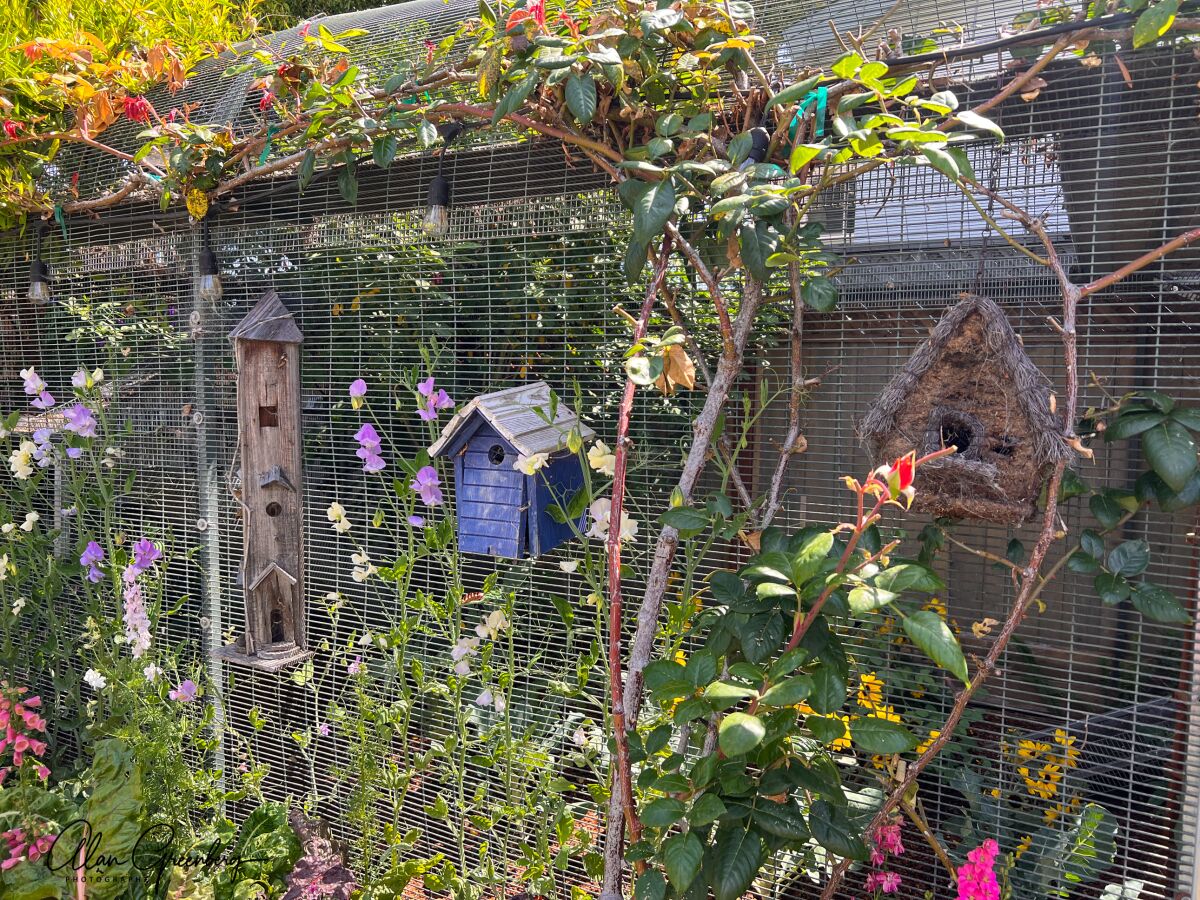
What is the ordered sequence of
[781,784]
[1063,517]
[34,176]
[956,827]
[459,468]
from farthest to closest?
[34,176], [459,468], [956,827], [1063,517], [781,784]

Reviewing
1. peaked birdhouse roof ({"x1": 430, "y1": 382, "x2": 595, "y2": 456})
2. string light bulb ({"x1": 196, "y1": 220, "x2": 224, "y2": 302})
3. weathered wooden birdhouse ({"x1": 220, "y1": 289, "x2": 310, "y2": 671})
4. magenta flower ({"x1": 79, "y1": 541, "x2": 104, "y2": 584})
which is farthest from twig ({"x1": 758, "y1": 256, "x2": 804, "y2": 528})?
magenta flower ({"x1": 79, "y1": 541, "x2": 104, "y2": 584})

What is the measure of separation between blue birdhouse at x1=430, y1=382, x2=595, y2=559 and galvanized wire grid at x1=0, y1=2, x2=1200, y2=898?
22 centimetres

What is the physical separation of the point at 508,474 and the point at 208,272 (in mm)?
1440

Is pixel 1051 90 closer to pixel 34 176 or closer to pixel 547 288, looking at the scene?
pixel 547 288

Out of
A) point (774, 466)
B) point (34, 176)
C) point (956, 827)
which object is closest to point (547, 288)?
point (774, 466)

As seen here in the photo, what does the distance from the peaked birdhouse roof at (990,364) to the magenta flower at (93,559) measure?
2.41 metres

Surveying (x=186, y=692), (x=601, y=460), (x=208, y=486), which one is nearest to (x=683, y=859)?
(x=601, y=460)

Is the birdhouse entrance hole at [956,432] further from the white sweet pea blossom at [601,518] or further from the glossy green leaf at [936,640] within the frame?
the white sweet pea blossom at [601,518]

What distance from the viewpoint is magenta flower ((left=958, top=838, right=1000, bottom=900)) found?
1.52 m

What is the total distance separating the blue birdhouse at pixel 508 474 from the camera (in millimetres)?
1789

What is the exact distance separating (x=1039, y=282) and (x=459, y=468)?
51.4 inches

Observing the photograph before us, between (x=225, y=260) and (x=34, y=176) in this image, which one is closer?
(x=225, y=260)

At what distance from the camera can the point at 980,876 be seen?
1542 millimetres

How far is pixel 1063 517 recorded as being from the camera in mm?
1641
